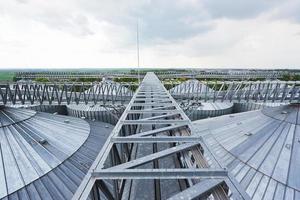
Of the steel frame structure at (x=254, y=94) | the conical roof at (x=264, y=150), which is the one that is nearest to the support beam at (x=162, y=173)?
the conical roof at (x=264, y=150)

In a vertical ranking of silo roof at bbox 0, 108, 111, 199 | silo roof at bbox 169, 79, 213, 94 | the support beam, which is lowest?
silo roof at bbox 0, 108, 111, 199

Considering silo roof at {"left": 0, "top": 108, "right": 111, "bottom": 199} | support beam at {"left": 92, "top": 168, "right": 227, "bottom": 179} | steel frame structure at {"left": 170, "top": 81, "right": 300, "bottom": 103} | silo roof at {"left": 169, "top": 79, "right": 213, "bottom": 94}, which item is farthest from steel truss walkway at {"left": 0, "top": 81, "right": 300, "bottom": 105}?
support beam at {"left": 92, "top": 168, "right": 227, "bottom": 179}

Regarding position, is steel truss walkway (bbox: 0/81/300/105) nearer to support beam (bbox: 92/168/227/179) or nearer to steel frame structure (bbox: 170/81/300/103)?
steel frame structure (bbox: 170/81/300/103)

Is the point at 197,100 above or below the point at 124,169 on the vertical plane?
below

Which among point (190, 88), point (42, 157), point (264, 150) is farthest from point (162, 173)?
point (190, 88)

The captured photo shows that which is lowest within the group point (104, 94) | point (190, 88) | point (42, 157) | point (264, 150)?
point (42, 157)

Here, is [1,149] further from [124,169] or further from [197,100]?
[197,100]

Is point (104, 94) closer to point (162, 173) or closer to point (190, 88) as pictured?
point (190, 88)

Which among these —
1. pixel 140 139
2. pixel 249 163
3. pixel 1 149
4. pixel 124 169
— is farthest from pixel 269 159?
pixel 1 149
